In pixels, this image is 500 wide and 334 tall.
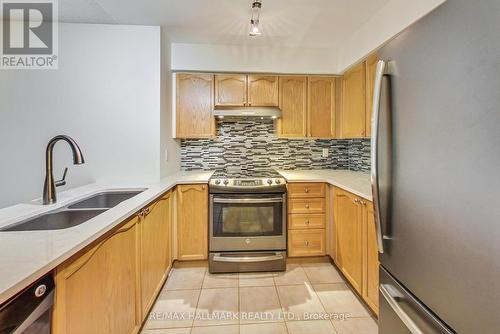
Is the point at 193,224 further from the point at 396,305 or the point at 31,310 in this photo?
the point at 396,305

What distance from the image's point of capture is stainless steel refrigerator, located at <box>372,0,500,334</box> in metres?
0.60

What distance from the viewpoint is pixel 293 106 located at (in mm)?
2953

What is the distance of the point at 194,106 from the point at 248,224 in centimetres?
146

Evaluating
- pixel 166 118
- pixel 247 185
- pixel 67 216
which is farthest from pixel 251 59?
pixel 67 216

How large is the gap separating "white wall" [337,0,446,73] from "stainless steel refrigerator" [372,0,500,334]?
1.00m

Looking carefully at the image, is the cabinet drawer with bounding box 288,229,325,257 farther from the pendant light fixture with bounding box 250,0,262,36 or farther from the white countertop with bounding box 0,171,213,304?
the pendant light fixture with bounding box 250,0,262,36

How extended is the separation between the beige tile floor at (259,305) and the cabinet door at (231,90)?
1840 mm

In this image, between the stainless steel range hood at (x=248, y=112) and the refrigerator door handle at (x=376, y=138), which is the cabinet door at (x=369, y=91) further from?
the refrigerator door handle at (x=376, y=138)

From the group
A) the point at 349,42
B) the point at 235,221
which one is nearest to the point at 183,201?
the point at 235,221

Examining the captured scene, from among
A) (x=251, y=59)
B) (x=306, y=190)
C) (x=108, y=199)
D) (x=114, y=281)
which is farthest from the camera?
(x=251, y=59)

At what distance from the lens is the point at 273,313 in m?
1.83

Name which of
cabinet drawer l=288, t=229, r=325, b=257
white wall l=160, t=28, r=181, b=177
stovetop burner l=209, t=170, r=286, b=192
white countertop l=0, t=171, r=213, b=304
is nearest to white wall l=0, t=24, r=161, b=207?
white wall l=160, t=28, r=181, b=177

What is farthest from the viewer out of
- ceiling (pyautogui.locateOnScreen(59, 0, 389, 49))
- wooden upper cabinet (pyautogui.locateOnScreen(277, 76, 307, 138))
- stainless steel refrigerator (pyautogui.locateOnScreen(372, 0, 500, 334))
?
wooden upper cabinet (pyautogui.locateOnScreen(277, 76, 307, 138))

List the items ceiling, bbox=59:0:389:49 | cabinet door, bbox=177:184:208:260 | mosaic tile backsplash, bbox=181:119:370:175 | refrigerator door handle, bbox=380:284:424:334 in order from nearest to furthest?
1. refrigerator door handle, bbox=380:284:424:334
2. ceiling, bbox=59:0:389:49
3. cabinet door, bbox=177:184:208:260
4. mosaic tile backsplash, bbox=181:119:370:175
